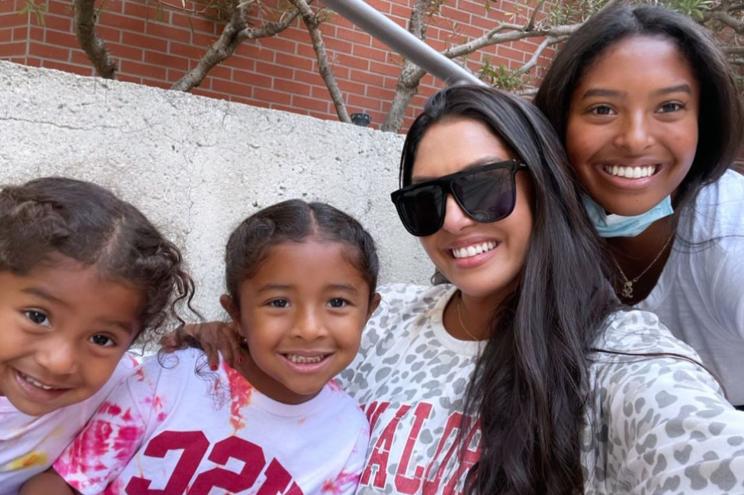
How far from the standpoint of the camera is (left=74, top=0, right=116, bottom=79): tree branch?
11.5 feet

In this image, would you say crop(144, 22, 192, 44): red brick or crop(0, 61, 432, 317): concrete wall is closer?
crop(0, 61, 432, 317): concrete wall

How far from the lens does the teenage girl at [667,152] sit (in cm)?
203

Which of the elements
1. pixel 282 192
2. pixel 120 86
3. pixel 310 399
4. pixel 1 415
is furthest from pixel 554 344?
pixel 120 86

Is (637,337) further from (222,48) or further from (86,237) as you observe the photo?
(222,48)

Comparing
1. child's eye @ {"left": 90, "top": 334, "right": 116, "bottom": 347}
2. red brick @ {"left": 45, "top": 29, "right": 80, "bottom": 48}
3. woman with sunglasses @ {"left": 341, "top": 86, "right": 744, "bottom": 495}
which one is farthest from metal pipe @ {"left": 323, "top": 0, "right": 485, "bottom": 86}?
Answer: red brick @ {"left": 45, "top": 29, "right": 80, "bottom": 48}

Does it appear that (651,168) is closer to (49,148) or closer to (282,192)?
(282,192)

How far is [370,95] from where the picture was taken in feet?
16.8

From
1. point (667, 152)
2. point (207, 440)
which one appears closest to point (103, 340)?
point (207, 440)

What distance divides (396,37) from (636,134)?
1194 millimetres

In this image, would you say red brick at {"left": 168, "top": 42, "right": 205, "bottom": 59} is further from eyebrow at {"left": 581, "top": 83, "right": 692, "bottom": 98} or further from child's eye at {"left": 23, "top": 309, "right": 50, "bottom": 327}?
child's eye at {"left": 23, "top": 309, "right": 50, "bottom": 327}

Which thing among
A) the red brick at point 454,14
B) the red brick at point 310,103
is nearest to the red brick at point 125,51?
the red brick at point 310,103

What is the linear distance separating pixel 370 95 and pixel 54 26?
203cm

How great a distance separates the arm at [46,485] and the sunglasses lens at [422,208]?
3.49ft

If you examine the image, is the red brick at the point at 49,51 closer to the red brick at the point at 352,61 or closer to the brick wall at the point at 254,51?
the brick wall at the point at 254,51
